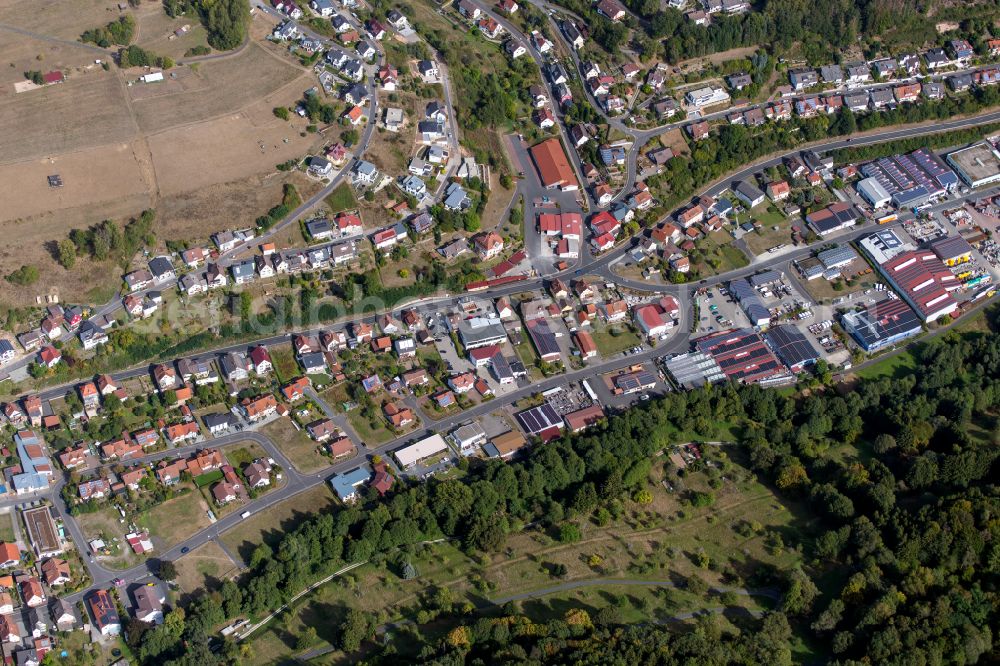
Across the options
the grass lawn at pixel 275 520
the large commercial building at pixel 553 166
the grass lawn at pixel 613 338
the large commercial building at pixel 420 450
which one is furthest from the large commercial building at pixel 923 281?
the grass lawn at pixel 275 520

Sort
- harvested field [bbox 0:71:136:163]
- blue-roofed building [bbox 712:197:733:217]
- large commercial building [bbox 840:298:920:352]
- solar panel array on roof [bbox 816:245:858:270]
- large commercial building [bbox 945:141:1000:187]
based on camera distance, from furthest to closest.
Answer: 1. large commercial building [bbox 945:141:1000:187]
2. blue-roofed building [bbox 712:197:733:217]
3. solar panel array on roof [bbox 816:245:858:270]
4. harvested field [bbox 0:71:136:163]
5. large commercial building [bbox 840:298:920:352]

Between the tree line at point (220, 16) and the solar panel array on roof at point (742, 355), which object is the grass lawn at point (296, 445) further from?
the tree line at point (220, 16)

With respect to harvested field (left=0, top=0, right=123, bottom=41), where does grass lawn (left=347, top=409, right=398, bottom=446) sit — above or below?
below

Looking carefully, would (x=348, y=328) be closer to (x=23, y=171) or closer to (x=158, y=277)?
(x=158, y=277)

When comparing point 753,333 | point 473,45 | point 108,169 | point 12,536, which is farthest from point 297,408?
point 473,45

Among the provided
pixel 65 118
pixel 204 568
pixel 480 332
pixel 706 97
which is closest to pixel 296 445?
pixel 204 568

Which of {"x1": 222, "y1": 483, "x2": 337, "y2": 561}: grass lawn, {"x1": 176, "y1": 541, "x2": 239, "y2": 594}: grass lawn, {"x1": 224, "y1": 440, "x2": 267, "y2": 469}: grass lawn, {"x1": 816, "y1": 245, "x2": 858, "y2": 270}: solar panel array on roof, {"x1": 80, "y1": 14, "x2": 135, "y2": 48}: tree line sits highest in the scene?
{"x1": 80, "y1": 14, "x2": 135, "y2": 48}: tree line

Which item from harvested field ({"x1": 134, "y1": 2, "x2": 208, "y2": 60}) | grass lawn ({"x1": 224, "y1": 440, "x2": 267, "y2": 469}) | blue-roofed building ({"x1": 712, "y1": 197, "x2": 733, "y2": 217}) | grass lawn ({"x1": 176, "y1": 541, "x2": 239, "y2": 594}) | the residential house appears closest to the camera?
grass lawn ({"x1": 176, "y1": 541, "x2": 239, "y2": 594})

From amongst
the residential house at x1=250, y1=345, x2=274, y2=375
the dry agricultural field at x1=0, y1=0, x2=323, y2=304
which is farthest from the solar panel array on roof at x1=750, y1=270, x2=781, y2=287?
the residential house at x1=250, y1=345, x2=274, y2=375

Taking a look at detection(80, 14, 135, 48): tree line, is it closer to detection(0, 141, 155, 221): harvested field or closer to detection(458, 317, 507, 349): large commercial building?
detection(0, 141, 155, 221): harvested field
